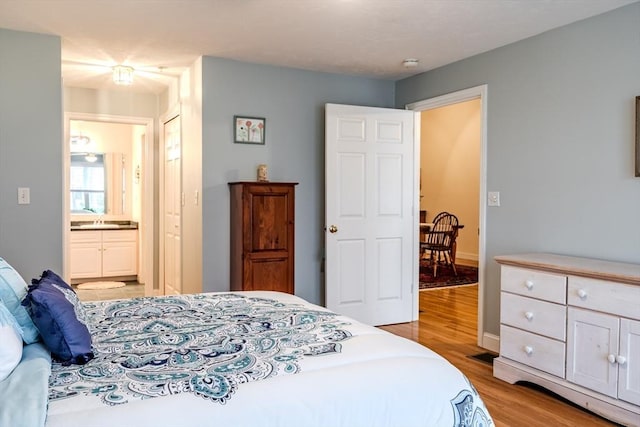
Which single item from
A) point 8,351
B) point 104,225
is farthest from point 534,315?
point 104,225

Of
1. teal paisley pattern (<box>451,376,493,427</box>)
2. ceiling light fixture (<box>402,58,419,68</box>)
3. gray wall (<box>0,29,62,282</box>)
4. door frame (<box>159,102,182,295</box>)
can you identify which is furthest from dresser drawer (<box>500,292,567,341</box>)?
door frame (<box>159,102,182,295</box>)

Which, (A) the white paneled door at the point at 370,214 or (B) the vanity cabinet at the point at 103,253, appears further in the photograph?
(B) the vanity cabinet at the point at 103,253

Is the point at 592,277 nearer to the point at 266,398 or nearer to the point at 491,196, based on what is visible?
the point at 491,196

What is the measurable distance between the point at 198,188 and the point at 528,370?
2899 mm

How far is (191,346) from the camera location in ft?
5.56

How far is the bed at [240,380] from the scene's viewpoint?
126 cm

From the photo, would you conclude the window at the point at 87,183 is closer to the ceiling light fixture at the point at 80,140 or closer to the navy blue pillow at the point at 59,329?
the ceiling light fixture at the point at 80,140

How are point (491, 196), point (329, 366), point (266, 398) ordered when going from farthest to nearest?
point (491, 196), point (329, 366), point (266, 398)

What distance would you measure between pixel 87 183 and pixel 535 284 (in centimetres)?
660

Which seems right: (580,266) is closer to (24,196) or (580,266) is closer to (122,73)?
(24,196)

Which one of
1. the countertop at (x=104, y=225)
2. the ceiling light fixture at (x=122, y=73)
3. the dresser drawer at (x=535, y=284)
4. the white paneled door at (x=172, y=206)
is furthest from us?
the countertop at (x=104, y=225)

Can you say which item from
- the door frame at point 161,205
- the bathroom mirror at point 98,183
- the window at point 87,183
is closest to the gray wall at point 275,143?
the door frame at point 161,205

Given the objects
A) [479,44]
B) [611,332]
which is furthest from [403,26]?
[611,332]

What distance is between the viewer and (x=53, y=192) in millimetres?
3645
